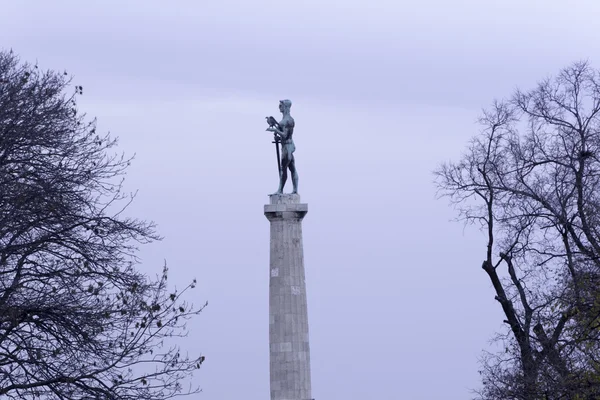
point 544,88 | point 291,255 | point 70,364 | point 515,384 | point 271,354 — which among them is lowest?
point 70,364

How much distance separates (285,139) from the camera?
32656mm

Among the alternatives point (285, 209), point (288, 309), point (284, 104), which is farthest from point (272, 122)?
point (288, 309)

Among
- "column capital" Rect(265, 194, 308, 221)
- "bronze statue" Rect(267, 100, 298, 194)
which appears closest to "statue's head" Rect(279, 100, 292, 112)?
"bronze statue" Rect(267, 100, 298, 194)

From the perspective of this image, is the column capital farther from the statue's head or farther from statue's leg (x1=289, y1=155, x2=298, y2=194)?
the statue's head

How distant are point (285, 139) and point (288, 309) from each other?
482cm

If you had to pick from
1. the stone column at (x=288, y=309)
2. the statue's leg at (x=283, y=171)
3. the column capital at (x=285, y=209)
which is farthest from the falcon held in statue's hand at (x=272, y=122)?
the stone column at (x=288, y=309)

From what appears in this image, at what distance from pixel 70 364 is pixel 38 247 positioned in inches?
95.5

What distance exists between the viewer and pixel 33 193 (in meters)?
21.1

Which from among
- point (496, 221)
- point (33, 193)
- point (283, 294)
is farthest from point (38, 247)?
point (496, 221)

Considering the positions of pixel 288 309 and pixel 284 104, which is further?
pixel 284 104

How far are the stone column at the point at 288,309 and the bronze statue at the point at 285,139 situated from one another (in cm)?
118

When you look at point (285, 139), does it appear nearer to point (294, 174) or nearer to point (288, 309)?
point (294, 174)

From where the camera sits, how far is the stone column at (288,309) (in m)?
31.0

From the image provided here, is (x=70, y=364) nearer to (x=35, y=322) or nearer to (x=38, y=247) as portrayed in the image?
(x=35, y=322)
